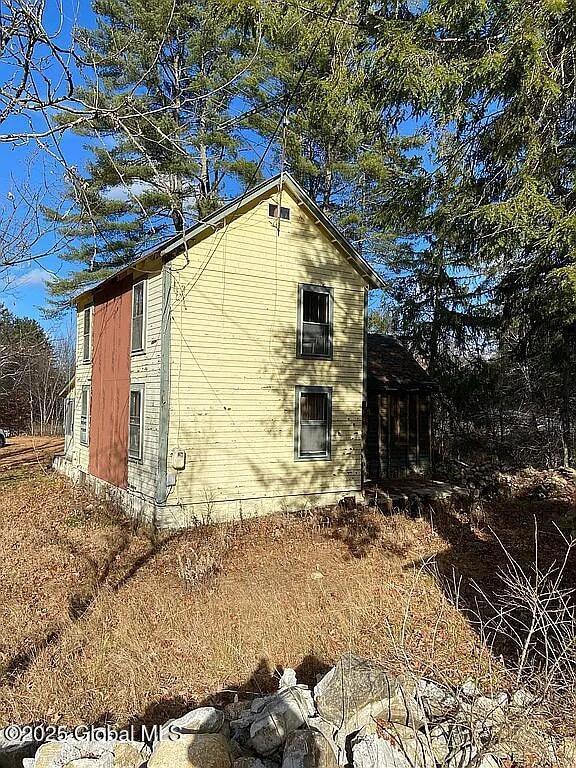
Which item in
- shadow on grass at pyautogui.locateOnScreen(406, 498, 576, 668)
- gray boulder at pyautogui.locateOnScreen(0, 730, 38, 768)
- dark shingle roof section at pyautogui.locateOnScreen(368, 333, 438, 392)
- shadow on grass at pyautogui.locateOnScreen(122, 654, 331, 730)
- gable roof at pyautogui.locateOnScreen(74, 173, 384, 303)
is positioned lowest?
shadow on grass at pyautogui.locateOnScreen(122, 654, 331, 730)

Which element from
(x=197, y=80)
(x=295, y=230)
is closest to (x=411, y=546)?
(x=295, y=230)

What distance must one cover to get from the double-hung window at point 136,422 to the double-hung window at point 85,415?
361cm

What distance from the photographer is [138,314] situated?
12180 mm

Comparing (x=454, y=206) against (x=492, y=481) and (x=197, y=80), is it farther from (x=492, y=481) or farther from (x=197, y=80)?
(x=197, y=80)

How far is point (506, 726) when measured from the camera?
3.21m

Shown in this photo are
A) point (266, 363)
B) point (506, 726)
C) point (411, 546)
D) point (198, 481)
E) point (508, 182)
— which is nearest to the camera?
point (506, 726)

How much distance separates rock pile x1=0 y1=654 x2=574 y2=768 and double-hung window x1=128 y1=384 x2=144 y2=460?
810 cm

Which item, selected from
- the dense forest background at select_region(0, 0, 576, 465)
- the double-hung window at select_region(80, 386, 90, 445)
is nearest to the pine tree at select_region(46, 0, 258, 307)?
the dense forest background at select_region(0, 0, 576, 465)

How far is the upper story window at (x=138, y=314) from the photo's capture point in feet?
38.9

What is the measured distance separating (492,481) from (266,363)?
25.0ft

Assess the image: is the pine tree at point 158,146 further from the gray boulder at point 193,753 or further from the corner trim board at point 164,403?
the gray boulder at point 193,753

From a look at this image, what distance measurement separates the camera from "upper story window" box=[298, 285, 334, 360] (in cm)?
1255

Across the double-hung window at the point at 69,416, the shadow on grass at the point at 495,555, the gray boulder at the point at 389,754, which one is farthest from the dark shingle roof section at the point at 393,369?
the gray boulder at the point at 389,754

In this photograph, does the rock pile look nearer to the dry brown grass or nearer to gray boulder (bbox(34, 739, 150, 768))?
gray boulder (bbox(34, 739, 150, 768))
